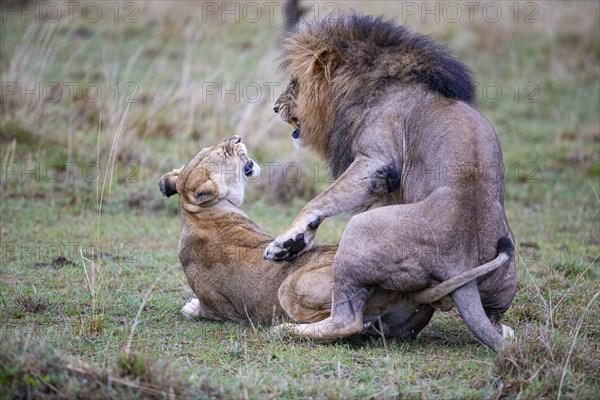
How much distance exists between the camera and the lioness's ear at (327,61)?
579 centimetres

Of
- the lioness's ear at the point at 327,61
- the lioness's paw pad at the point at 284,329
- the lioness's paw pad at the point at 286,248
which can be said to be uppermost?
the lioness's ear at the point at 327,61

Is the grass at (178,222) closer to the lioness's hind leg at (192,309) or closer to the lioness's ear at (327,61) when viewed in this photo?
the lioness's hind leg at (192,309)

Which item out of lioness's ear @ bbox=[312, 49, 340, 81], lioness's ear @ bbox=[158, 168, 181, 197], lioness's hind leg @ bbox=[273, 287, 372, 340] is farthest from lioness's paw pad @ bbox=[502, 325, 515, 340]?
lioness's ear @ bbox=[158, 168, 181, 197]

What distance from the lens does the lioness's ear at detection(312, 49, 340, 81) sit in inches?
228

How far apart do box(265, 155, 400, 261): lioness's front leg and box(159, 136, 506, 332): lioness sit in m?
0.17

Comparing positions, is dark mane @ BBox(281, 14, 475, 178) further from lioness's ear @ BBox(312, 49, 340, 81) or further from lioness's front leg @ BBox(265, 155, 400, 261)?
lioness's front leg @ BBox(265, 155, 400, 261)

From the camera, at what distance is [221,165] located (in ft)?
20.1

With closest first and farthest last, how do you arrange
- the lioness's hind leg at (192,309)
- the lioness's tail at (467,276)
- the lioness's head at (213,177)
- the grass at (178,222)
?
the grass at (178,222) < the lioness's tail at (467,276) < the lioness's hind leg at (192,309) < the lioness's head at (213,177)

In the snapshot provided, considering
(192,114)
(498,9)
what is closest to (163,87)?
(192,114)

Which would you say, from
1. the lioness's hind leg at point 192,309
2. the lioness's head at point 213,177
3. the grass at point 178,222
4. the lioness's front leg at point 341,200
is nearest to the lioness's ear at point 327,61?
the lioness's front leg at point 341,200

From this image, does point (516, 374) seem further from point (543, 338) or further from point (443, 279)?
→ point (443, 279)

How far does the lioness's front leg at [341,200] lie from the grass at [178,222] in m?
0.54

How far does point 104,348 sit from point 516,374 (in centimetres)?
223

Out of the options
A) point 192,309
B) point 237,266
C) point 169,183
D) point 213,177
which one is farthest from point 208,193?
point 192,309
